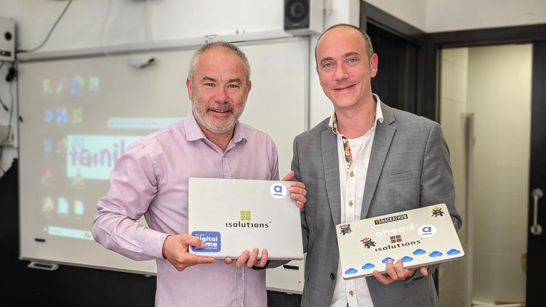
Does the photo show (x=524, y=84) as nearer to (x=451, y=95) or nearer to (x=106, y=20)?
(x=451, y=95)

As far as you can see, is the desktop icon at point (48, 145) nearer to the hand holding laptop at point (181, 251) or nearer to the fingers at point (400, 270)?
the hand holding laptop at point (181, 251)

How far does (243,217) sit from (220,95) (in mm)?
420

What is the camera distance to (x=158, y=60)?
123 inches

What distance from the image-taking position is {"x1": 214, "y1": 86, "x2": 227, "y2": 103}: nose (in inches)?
65.6

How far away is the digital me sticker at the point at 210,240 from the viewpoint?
155 centimetres

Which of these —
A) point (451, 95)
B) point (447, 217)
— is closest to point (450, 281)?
point (451, 95)

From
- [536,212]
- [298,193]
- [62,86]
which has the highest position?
[62,86]

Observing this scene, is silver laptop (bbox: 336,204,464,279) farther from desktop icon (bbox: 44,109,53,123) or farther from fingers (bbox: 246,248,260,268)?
desktop icon (bbox: 44,109,53,123)

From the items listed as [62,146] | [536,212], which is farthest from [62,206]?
[536,212]

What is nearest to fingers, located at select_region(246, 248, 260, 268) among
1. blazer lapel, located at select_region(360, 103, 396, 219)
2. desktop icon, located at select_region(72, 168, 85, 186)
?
blazer lapel, located at select_region(360, 103, 396, 219)

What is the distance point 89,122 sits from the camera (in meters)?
3.40

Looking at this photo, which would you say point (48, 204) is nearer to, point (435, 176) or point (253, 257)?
point (253, 257)

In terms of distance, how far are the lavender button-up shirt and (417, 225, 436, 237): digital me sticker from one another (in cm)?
60

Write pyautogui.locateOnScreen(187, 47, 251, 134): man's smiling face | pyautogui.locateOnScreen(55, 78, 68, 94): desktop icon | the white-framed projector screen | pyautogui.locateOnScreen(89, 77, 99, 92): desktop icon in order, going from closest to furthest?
pyautogui.locateOnScreen(187, 47, 251, 134): man's smiling face, the white-framed projector screen, pyautogui.locateOnScreen(89, 77, 99, 92): desktop icon, pyautogui.locateOnScreen(55, 78, 68, 94): desktop icon
